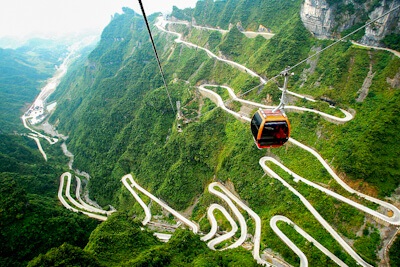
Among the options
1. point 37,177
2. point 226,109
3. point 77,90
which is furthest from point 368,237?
point 77,90

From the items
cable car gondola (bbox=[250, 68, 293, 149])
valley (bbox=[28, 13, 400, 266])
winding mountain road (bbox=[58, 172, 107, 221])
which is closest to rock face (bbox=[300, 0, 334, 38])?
valley (bbox=[28, 13, 400, 266])

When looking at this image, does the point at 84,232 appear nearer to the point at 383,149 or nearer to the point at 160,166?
the point at 160,166

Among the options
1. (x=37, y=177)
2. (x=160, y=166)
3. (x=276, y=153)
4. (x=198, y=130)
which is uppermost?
(x=276, y=153)

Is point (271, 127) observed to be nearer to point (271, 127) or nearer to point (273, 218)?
point (271, 127)

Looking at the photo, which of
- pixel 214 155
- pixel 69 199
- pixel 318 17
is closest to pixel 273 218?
pixel 214 155

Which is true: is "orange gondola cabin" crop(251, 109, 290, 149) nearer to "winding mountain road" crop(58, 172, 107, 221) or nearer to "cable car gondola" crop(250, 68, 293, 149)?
"cable car gondola" crop(250, 68, 293, 149)

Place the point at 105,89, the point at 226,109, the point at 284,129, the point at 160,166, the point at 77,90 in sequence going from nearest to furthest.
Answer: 1. the point at 284,129
2. the point at 226,109
3. the point at 160,166
4. the point at 105,89
5. the point at 77,90
